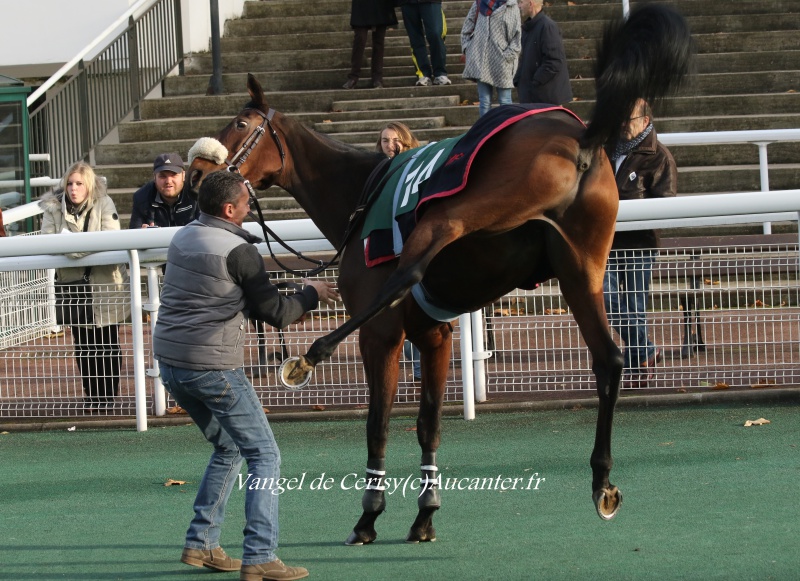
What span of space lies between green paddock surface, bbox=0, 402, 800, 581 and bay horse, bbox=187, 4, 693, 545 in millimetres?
322

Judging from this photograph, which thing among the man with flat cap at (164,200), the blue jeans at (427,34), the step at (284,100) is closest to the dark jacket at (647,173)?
the man with flat cap at (164,200)

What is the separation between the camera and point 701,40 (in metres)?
14.4

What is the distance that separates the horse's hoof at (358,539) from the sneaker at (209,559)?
0.51 metres

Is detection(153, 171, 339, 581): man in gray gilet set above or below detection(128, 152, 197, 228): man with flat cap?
below

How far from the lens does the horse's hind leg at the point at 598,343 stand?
457cm

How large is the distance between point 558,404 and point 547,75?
3.67 metres

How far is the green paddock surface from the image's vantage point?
15.5 feet

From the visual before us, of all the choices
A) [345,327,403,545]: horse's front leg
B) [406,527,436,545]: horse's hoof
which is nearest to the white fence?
[345,327,403,545]: horse's front leg

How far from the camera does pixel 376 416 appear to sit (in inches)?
203

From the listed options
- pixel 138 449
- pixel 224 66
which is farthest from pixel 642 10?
pixel 224 66

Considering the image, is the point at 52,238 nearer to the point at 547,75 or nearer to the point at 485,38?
the point at 547,75

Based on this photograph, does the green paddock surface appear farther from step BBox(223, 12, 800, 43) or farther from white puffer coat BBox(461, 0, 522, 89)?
step BBox(223, 12, 800, 43)

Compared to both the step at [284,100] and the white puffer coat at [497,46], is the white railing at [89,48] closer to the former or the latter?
the step at [284,100]

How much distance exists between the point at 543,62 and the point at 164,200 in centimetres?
373
